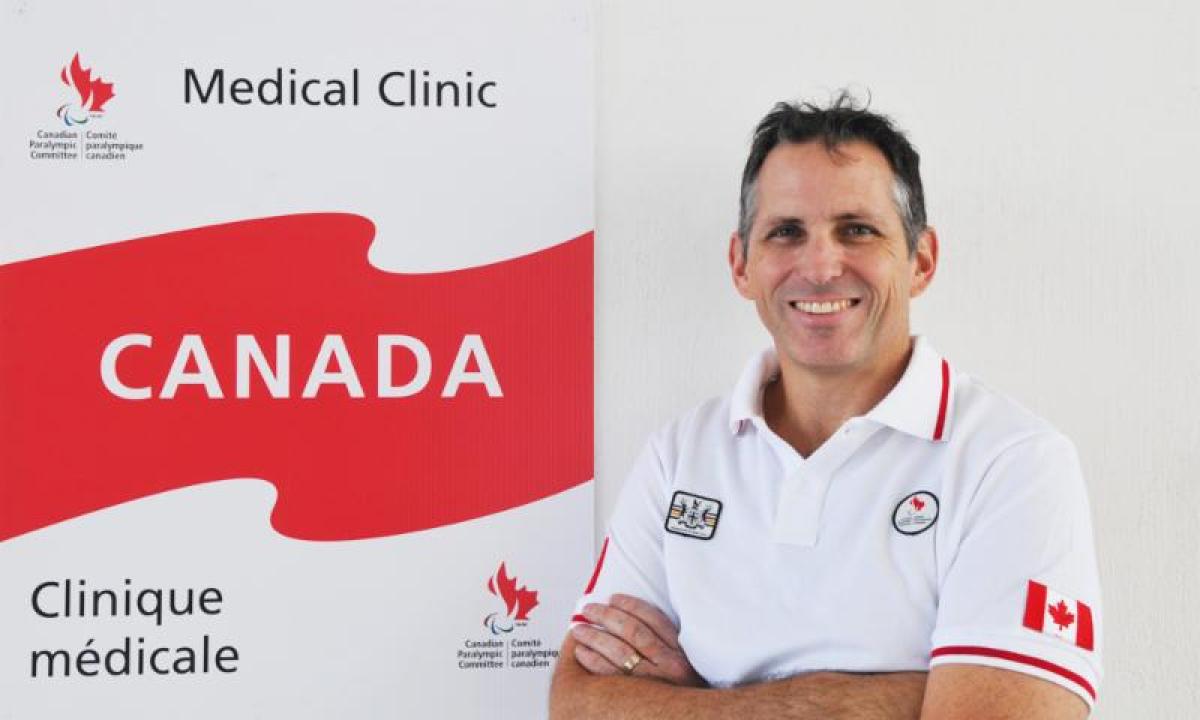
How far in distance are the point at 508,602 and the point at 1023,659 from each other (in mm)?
820

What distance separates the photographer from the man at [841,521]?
141cm

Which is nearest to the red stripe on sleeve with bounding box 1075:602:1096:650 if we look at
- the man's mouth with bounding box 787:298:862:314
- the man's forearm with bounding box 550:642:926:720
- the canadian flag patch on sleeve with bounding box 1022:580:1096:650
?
the canadian flag patch on sleeve with bounding box 1022:580:1096:650

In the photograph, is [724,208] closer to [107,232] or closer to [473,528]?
[473,528]

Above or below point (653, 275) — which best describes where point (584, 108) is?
above

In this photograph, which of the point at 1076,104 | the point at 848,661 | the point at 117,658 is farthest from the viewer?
the point at 1076,104

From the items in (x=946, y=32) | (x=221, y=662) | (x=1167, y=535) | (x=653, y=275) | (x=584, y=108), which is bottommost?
(x=221, y=662)

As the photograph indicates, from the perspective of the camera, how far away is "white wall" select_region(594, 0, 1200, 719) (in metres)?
1.95

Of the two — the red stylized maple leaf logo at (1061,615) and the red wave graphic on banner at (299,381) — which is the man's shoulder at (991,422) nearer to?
the red stylized maple leaf logo at (1061,615)

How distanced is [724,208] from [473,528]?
638 mm

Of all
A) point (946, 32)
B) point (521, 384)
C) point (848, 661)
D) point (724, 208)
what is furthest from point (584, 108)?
point (848, 661)

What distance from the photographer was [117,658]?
6.11ft

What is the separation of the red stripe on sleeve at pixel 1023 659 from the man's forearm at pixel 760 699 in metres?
→ 0.08

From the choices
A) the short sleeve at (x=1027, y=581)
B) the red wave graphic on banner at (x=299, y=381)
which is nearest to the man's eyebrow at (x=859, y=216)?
the short sleeve at (x=1027, y=581)

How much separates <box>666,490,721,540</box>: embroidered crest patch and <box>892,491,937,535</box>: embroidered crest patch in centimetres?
24
